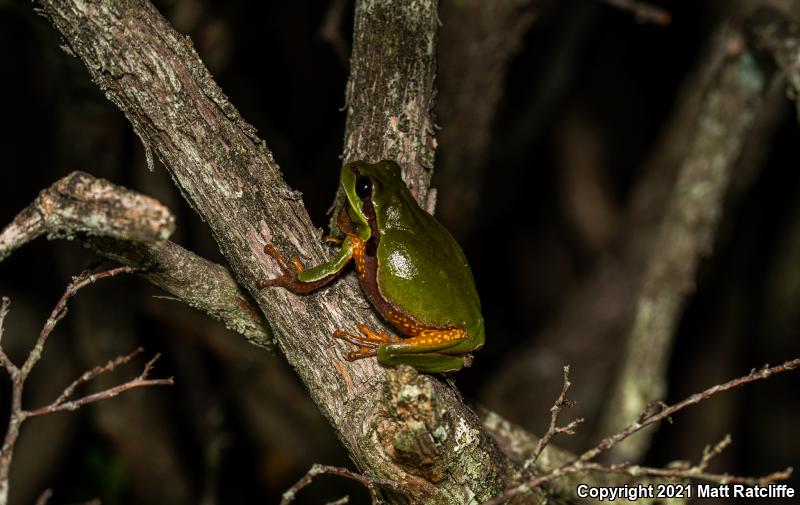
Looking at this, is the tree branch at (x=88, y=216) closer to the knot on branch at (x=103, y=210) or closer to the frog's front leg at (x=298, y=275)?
the knot on branch at (x=103, y=210)

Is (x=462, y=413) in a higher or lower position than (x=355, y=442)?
higher

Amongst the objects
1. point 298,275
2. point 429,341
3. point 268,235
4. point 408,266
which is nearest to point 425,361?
point 429,341

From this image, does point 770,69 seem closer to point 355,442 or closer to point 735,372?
point 355,442

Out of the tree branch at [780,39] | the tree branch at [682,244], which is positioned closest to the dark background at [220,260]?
the tree branch at [682,244]

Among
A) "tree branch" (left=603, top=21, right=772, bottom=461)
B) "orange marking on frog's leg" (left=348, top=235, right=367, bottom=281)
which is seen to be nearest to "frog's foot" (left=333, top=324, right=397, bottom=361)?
"orange marking on frog's leg" (left=348, top=235, right=367, bottom=281)

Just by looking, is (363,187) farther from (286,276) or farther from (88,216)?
(88,216)

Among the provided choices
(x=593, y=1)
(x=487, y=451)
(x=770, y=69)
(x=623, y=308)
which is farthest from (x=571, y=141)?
(x=487, y=451)
